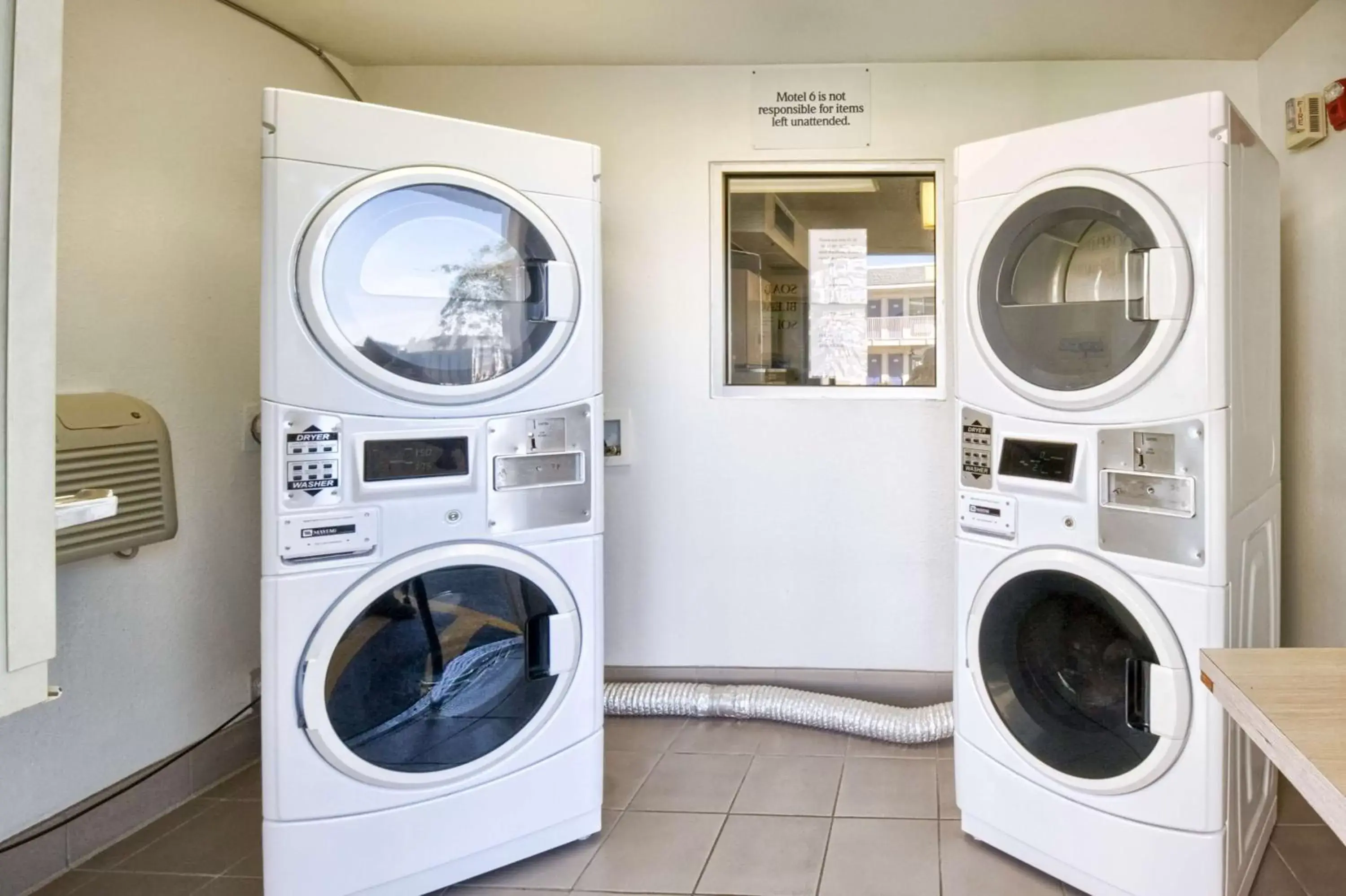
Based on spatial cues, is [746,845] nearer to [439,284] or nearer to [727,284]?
[439,284]

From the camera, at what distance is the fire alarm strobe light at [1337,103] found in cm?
173

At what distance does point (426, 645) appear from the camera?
1514 mm

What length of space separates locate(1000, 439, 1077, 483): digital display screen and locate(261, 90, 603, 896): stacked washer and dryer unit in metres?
0.88

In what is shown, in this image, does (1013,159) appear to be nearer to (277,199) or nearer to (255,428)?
(277,199)

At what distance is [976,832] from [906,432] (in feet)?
3.82

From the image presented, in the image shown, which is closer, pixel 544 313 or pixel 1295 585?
pixel 544 313

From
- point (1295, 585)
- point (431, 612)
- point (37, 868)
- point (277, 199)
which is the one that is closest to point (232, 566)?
point (37, 868)

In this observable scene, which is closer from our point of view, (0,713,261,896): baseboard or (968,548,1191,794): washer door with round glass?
(968,548,1191,794): washer door with round glass

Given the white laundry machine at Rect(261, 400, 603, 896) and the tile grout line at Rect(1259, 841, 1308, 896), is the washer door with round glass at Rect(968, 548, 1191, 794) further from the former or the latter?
the white laundry machine at Rect(261, 400, 603, 896)

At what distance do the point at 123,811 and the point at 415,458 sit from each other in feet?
3.85

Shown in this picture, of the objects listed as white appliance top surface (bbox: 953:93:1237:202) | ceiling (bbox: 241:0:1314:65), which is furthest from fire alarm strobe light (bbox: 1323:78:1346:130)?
white appliance top surface (bbox: 953:93:1237:202)

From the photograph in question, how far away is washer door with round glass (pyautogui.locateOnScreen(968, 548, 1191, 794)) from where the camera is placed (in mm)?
1359

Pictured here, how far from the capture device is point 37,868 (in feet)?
5.08

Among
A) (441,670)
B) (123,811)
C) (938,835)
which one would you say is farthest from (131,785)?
(938,835)
